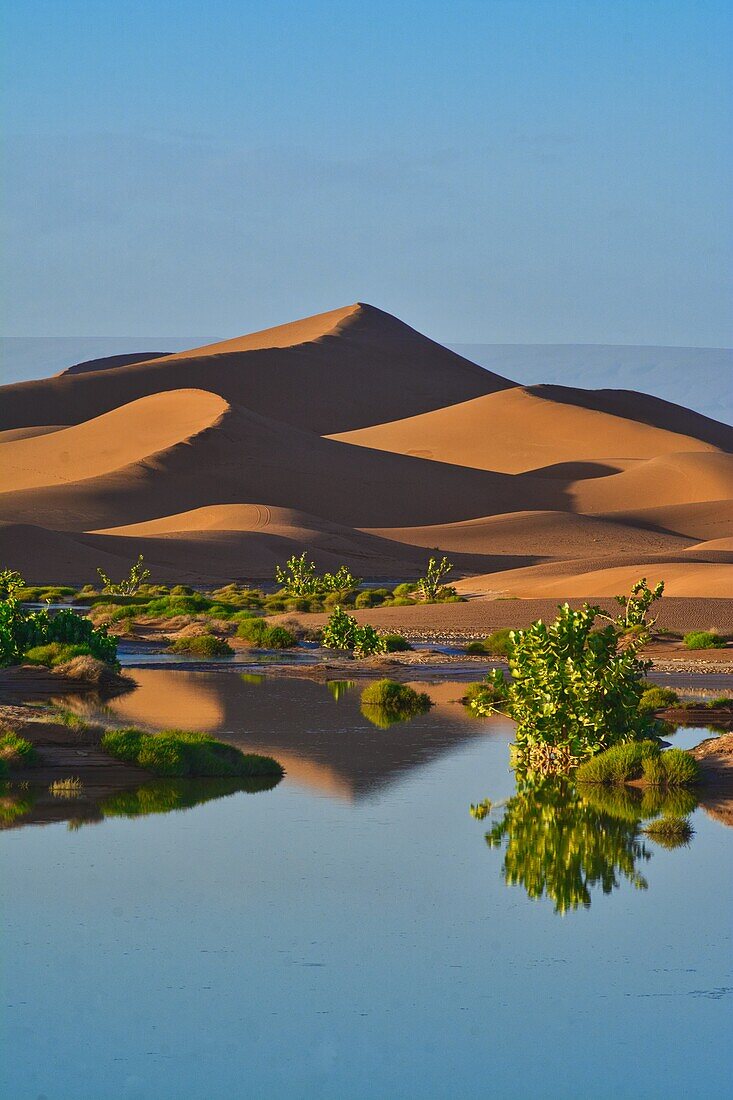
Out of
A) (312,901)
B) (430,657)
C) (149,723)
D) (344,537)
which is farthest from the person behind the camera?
(344,537)

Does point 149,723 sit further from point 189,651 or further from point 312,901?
point 189,651

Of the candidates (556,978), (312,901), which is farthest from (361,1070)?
(312,901)

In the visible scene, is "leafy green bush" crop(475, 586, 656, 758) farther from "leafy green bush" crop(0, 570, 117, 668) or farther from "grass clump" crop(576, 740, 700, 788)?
"leafy green bush" crop(0, 570, 117, 668)

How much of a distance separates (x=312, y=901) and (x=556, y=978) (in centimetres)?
238

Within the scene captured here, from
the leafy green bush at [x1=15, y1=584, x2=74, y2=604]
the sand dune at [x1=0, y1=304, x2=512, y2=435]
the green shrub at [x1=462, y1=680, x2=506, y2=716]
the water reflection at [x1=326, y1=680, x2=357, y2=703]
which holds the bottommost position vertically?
the water reflection at [x1=326, y1=680, x2=357, y2=703]

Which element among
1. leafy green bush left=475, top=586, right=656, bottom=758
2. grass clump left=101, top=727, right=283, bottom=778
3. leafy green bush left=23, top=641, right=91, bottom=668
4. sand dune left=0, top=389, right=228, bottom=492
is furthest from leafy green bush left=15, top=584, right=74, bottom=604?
sand dune left=0, top=389, right=228, bottom=492

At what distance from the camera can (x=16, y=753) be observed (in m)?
16.2

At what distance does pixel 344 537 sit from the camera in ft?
263

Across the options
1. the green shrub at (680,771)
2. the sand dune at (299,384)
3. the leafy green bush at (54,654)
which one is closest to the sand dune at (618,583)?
the leafy green bush at (54,654)

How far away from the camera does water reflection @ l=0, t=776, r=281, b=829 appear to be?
1440 cm

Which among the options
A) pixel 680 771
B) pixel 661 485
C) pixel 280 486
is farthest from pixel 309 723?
pixel 661 485

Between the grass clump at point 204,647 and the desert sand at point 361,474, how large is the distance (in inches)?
578

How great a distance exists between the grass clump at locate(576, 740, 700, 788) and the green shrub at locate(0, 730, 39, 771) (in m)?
5.62

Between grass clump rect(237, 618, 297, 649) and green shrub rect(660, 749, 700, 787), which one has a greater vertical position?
grass clump rect(237, 618, 297, 649)
